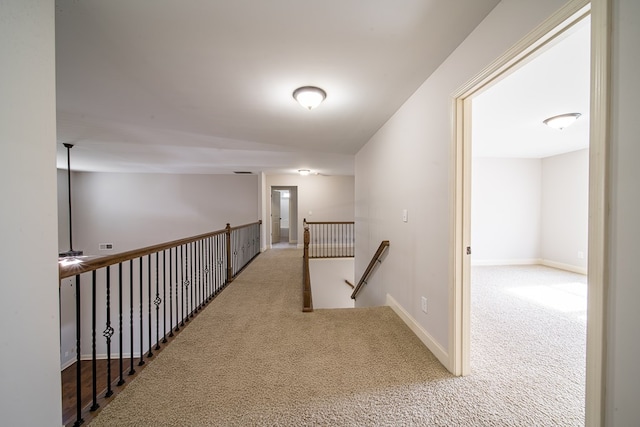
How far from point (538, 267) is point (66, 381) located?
418 inches

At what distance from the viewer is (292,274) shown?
180 inches

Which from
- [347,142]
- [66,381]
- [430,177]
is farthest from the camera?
[66,381]

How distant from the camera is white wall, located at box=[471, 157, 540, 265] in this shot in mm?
5352

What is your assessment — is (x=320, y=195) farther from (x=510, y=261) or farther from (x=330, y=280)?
(x=510, y=261)

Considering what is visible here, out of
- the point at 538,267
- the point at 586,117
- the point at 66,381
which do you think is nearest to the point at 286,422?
the point at 586,117

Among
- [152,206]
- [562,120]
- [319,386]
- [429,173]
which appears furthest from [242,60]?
[152,206]

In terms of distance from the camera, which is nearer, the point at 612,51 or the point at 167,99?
the point at 612,51

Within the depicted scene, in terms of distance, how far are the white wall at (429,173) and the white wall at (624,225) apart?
15.8 inches

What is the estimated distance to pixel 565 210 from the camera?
488 cm

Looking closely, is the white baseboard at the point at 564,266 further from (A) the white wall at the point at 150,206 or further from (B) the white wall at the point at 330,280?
(A) the white wall at the point at 150,206

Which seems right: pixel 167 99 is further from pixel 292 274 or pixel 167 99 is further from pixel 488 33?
pixel 292 274

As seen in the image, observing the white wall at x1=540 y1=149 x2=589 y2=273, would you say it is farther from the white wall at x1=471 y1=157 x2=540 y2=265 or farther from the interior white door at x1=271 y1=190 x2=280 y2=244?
the interior white door at x1=271 y1=190 x2=280 y2=244

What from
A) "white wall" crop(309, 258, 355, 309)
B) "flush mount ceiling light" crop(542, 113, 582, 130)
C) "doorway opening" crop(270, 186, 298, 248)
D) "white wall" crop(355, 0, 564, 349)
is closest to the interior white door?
"doorway opening" crop(270, 186, 298, 248)

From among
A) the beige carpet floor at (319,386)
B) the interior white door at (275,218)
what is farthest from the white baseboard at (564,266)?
the interior white door at (275,218)
